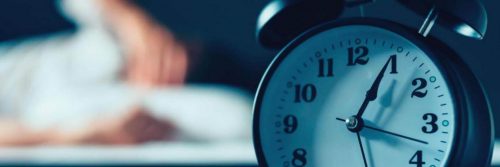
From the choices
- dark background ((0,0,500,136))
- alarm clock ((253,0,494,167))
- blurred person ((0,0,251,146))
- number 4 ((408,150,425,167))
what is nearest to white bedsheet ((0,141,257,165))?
blurred person ((0,0,251,146))

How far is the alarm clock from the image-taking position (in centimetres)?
74

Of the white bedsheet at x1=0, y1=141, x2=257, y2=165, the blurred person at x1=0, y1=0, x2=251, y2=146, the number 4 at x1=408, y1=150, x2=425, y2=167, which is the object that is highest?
the blurred person at x1=0, y1=0, x2=251, y2=146

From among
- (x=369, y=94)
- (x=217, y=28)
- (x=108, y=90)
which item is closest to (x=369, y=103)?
(x=369, y=94)

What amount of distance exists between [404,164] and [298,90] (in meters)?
0.18

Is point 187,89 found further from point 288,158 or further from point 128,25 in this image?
point 288,158

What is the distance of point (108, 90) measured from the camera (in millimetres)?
1388

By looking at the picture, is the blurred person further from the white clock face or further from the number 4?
the number 4

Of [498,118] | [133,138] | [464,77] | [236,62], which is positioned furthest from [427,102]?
[133,138]

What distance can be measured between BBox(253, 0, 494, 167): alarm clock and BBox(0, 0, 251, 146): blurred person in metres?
0.44

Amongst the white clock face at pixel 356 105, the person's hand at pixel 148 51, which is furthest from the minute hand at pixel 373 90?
the person's hand at pixel 148 51

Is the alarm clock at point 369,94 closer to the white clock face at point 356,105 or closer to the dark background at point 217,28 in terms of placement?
the white clock face at point 356,105

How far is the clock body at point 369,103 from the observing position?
74 centimetres

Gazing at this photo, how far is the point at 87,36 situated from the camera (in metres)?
1.43

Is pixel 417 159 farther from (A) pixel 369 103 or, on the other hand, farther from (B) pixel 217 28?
(B) pixel 217 28
